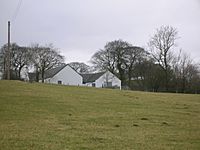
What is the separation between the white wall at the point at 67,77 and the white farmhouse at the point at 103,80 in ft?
21.8

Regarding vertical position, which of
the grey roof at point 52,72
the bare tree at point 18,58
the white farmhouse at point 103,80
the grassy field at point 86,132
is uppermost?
the bare tree at point 18,58

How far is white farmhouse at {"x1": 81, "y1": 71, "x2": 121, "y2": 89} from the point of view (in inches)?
3268

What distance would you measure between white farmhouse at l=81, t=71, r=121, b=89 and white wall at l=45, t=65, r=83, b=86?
21.8ft

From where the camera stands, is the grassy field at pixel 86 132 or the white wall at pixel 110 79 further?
the white wall at pixel 110 79

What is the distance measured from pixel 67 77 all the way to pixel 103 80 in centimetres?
1005

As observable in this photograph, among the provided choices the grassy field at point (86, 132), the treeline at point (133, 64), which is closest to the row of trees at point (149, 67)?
the treeline at point (133, 64)

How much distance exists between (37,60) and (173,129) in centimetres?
6822

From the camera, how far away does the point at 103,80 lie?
8788cm

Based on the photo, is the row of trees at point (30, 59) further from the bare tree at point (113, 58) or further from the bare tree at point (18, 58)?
the bare tree at point (113, 58)

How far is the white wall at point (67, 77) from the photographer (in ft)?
271

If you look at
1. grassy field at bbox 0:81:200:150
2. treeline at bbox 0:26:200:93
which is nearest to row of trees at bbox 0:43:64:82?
treeline at bbox 0:26:200:93

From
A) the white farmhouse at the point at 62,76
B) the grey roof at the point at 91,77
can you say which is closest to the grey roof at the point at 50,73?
the white farmhouse at the point at 62,76

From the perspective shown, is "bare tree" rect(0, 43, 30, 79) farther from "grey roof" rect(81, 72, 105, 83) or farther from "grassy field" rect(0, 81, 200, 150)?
"grassy field" rect(0, 81, 200, 150)

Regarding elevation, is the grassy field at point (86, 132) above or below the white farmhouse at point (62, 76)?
below
